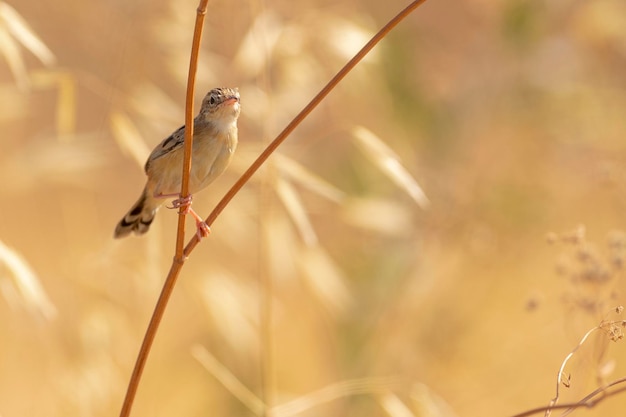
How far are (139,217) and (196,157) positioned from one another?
0.48 meters

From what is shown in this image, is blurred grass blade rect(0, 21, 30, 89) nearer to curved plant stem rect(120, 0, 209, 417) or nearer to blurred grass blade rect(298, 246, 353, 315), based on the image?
curved plant stem rect(120, 0, 209, 417)

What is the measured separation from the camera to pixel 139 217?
3449mm

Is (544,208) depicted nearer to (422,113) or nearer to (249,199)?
(422,113)

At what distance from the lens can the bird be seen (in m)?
3.12

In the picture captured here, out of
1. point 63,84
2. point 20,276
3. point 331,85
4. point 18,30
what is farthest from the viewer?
point 63,84

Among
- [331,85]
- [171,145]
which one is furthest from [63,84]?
[331,85]

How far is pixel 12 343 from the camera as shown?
16.9 ft

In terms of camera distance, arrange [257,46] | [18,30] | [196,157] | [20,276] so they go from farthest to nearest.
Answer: [257,46], [196,157], [18,30], [20,276]

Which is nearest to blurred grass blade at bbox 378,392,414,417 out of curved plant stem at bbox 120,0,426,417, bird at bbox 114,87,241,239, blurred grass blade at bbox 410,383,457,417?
blurred grass blade at bbox 410,383,457,417

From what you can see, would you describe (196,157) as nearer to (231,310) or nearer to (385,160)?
(385,160)

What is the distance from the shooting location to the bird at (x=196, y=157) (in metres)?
3.12

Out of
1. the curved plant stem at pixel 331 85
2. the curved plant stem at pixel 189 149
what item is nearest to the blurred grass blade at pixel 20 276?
the curved plant stem at pixel 189 149

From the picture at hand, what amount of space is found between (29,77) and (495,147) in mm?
3451

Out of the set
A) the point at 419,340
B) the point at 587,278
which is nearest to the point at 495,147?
the point at 419,340
